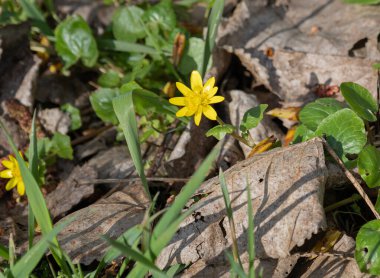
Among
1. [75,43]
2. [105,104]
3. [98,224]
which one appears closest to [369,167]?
[98,224]

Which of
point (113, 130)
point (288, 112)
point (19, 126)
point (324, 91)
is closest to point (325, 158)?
point (288, 112)

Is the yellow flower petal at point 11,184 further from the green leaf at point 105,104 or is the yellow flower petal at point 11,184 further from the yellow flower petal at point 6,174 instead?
the green leaf at point 105,104

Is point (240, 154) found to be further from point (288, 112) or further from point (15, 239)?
point (15, 239)

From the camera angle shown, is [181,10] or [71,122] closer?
[71,122]

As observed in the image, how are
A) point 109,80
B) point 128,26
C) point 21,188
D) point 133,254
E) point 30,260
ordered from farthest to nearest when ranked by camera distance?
point 128,26, point 109,80, point 21,188, point 30,260, point 133,254

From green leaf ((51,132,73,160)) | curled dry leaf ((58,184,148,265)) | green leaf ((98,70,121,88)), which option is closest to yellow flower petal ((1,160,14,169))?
green leaf ((51,132,73,160))

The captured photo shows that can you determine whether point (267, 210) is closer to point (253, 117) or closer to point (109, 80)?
point (253, 117)

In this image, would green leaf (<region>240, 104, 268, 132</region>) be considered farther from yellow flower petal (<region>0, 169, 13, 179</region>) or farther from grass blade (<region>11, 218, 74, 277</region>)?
yellow flower petal (<region>0, 169, 13, 179</region>)
